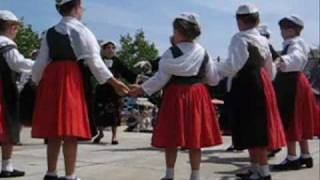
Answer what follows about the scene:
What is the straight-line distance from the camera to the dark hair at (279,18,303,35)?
696cm

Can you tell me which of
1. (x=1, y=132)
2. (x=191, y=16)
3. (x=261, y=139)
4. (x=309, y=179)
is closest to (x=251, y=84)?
(x=261, y=139)

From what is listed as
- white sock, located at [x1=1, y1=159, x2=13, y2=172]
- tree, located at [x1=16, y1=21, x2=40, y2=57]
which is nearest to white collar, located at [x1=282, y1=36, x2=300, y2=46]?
white sock, located at [x1=1, y1=159, x2=13, y2=172]

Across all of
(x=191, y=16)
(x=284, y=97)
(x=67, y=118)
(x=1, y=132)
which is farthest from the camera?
(x=284, y=97)

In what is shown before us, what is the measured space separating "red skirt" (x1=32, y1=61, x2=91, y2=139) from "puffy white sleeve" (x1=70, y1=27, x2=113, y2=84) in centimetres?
11

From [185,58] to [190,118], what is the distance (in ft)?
1.66

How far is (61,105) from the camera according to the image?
5.05 meters

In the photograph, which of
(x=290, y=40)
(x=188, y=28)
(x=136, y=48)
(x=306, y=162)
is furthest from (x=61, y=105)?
(x=136, y=48)

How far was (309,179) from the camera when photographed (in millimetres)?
6223

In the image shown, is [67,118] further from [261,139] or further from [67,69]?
[261,139]

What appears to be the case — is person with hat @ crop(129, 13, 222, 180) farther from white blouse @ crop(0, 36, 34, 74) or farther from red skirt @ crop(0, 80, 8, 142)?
red skirt @ crop(0, 80, 8, 142)

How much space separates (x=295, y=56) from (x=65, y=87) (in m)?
2.79

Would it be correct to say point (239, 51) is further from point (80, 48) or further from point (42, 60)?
point (42, 60)

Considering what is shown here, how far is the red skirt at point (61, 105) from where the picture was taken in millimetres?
5027

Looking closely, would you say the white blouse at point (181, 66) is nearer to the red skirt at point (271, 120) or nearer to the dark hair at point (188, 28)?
the dark hair at point (188, 28)
